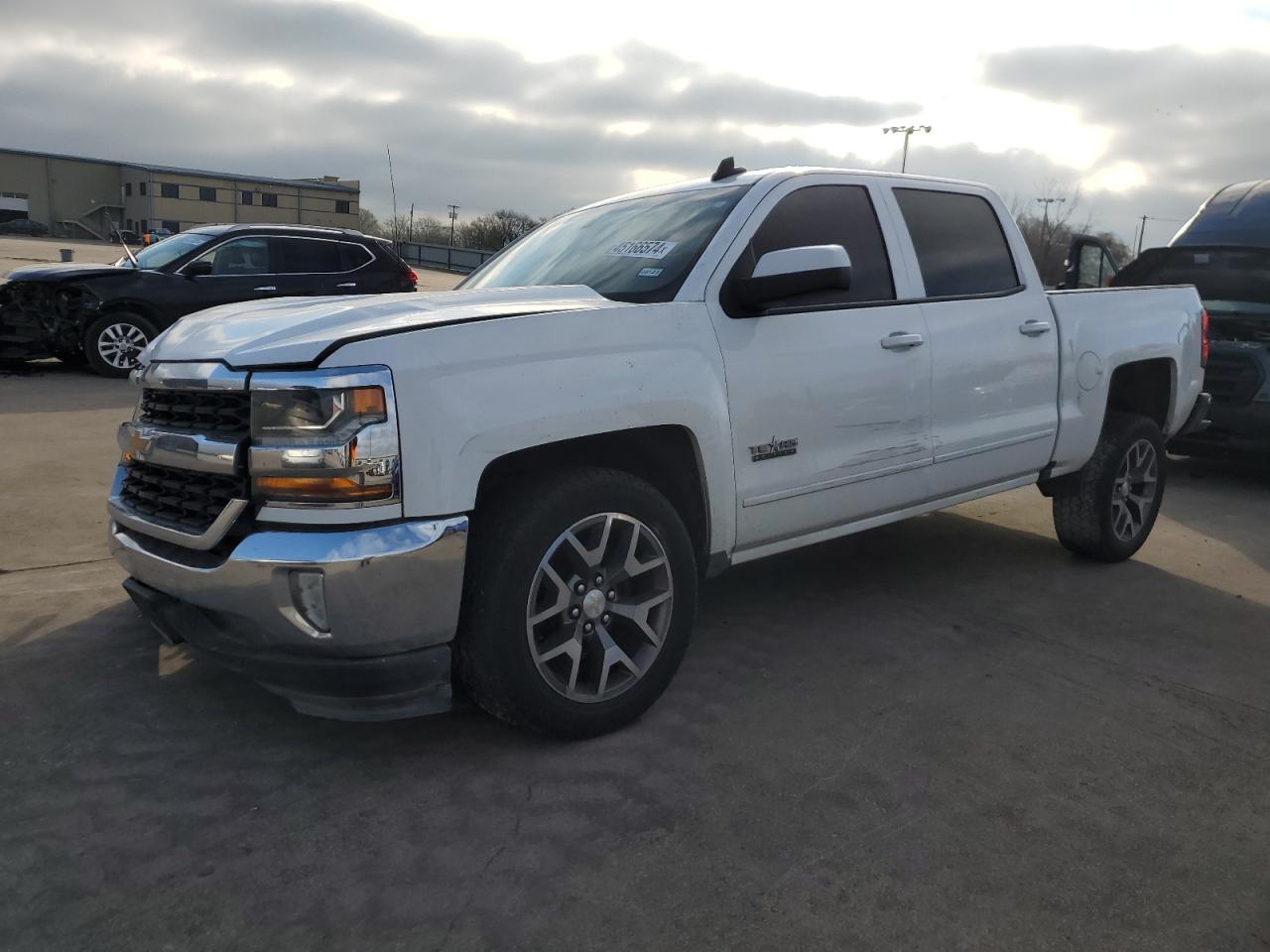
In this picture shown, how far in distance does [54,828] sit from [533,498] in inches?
59.5

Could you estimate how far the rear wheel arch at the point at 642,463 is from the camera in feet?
9.92

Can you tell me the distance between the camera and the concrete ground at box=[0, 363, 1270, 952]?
2.34 metres

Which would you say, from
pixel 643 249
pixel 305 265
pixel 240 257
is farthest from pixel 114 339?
pixel 643 249

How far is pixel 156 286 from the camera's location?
10.5 meters

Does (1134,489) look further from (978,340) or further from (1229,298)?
(1229,298)

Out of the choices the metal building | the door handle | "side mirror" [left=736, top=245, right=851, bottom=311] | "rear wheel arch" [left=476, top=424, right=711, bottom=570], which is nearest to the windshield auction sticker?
"side mirror" [left=736, top=245, right=851, bottom=311]

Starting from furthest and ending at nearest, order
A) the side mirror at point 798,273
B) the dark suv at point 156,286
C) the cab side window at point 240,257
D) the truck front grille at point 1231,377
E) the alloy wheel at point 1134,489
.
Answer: the cab side window at point 240,257
the dark suv at point 156,286
the truck front grille at point 1231,377
the alloy wheel at point 1134,489
the side mirror at point 798,273

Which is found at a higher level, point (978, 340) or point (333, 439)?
point (978, 340)

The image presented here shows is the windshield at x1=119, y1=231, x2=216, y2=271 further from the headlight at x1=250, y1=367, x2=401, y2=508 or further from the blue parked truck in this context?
the headlight at x1=250, y1=367, x2=401, y2=508

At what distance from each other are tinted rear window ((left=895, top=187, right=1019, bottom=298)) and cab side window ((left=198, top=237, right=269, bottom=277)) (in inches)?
331

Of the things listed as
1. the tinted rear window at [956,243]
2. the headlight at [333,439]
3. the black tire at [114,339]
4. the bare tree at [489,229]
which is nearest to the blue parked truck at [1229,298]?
the tinted rear window at [956,243]

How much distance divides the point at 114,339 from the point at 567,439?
30.3ft

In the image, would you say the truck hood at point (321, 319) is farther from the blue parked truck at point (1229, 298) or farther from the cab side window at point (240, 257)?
the cab side window at point (240, 257)

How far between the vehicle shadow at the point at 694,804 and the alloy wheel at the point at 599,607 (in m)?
0.23
